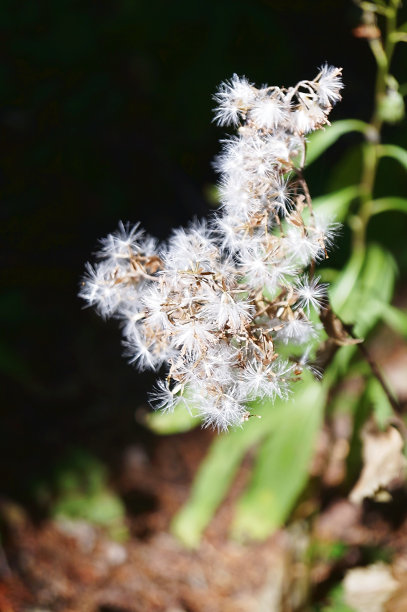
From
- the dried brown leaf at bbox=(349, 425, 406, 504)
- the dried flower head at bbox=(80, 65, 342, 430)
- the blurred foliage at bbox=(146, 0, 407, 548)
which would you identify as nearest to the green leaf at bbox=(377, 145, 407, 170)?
the blurred foliage at bbox=(146, 0, 407, 548)

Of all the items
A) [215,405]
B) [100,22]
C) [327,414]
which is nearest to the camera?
[215,405]

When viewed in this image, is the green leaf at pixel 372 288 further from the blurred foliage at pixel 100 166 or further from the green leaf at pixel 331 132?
the green leaf at pixel 331 132

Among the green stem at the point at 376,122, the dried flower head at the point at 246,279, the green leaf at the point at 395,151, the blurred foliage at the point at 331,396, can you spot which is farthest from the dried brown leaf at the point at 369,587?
the green leaf at the point at 395,151

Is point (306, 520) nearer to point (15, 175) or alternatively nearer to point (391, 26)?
point (391, 26)

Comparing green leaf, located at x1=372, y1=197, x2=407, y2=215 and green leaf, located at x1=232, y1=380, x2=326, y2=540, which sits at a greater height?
green leaf, located at x1=372, y1=197, x2=407, y2=215

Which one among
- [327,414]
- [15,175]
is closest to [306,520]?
[327,414]

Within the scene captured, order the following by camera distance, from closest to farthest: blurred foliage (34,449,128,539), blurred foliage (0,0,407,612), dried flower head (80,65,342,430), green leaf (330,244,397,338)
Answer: dried flower head (80,65,342,430), green leaf (330,244,397,338), blurred foliage (34,449,128,539), blurred foliage (0,0,407,612)

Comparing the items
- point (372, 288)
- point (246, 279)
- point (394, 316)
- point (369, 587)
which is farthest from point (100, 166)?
point (369, 587)

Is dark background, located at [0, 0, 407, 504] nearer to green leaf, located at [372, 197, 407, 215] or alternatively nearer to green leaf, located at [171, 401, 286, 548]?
green leaf, located at [171, 401, 286, 548]
